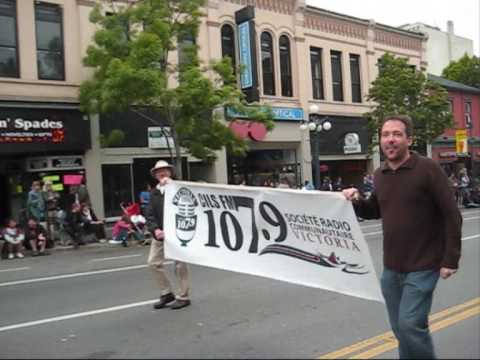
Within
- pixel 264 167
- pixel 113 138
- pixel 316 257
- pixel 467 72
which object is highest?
pixel 467 72

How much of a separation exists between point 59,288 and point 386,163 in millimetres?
6864

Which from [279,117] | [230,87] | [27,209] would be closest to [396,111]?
[279,117]

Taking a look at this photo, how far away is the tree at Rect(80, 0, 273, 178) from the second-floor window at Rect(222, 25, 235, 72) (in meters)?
5.88

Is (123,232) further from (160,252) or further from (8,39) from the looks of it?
(160,252)

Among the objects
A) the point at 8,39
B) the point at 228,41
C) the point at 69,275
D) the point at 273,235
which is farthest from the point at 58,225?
the point at 273,235

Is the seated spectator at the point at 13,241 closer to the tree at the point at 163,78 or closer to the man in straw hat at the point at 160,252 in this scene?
the tree at the point at 163,78

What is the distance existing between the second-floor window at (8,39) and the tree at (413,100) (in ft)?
50.2

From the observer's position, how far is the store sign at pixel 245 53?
23828 mm

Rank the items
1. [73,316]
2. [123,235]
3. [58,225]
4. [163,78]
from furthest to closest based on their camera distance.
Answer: [58,225]
[123,235]
[163,78]
[73,316]

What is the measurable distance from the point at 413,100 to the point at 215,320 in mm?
22136

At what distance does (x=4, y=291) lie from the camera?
9391 mm

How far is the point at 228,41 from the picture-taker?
24531mm

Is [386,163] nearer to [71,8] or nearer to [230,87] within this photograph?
[230,87]

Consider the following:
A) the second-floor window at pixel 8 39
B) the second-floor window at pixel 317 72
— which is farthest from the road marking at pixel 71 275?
the second-floor window at pixel 317 72
